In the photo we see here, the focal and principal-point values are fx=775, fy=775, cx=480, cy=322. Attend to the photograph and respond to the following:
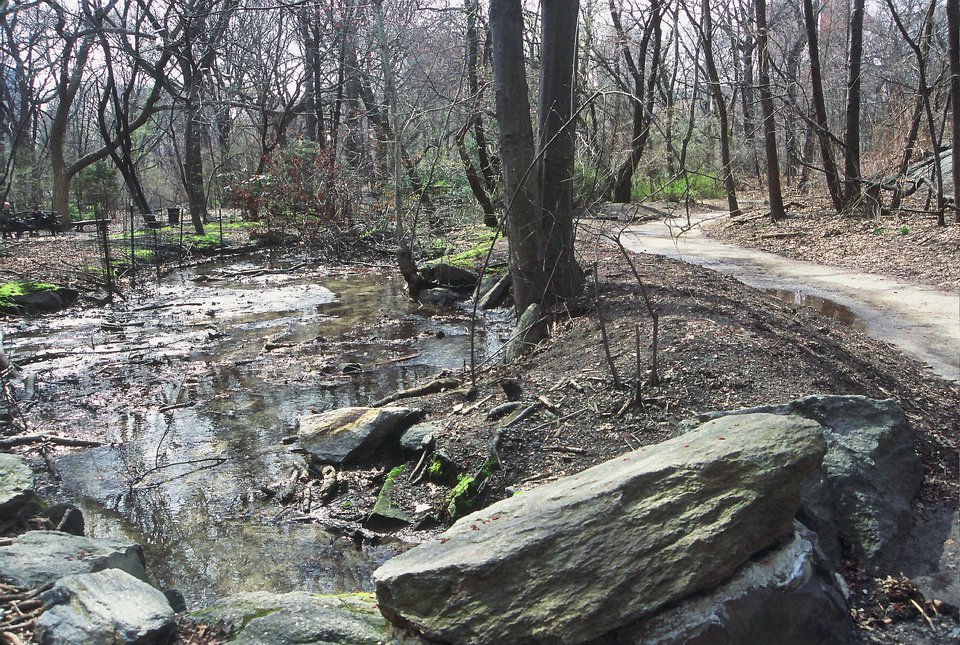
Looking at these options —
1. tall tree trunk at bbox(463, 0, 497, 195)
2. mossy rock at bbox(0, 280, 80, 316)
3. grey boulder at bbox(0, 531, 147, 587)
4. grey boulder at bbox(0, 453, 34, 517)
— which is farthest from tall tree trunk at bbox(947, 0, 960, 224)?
mossy rock at bbox(0, 280, 80, 316)

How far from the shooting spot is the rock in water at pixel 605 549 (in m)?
3.17

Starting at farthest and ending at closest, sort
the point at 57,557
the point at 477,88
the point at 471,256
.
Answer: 1. the point at 477,88
2. the point at 471,256
3. the point at 57,557

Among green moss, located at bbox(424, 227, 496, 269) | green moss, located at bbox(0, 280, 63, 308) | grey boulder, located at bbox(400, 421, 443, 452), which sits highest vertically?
green moss, located at bbox(424, 227, 496, 269)

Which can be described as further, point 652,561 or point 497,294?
point 497,294

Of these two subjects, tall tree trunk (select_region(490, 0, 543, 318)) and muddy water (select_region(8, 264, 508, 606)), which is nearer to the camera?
muddy water (select_region(8, 264, 508, 606))

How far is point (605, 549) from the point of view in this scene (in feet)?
10.8

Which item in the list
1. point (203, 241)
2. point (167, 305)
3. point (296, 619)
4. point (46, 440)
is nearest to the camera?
point (296, 619)

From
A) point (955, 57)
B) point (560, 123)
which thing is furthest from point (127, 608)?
point (955, 57)

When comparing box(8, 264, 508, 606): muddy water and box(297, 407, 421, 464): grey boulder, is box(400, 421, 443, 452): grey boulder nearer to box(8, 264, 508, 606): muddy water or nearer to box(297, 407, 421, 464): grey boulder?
box(297, 407, 421, 464): grey boulder

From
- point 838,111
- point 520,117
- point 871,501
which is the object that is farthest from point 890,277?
point 838,111

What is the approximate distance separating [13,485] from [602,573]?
3786 mm

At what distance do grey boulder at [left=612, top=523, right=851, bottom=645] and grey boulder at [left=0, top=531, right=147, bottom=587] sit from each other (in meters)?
2.49

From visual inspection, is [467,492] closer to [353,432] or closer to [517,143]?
[353,432]

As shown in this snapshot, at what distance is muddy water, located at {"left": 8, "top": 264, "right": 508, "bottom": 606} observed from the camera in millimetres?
4738
